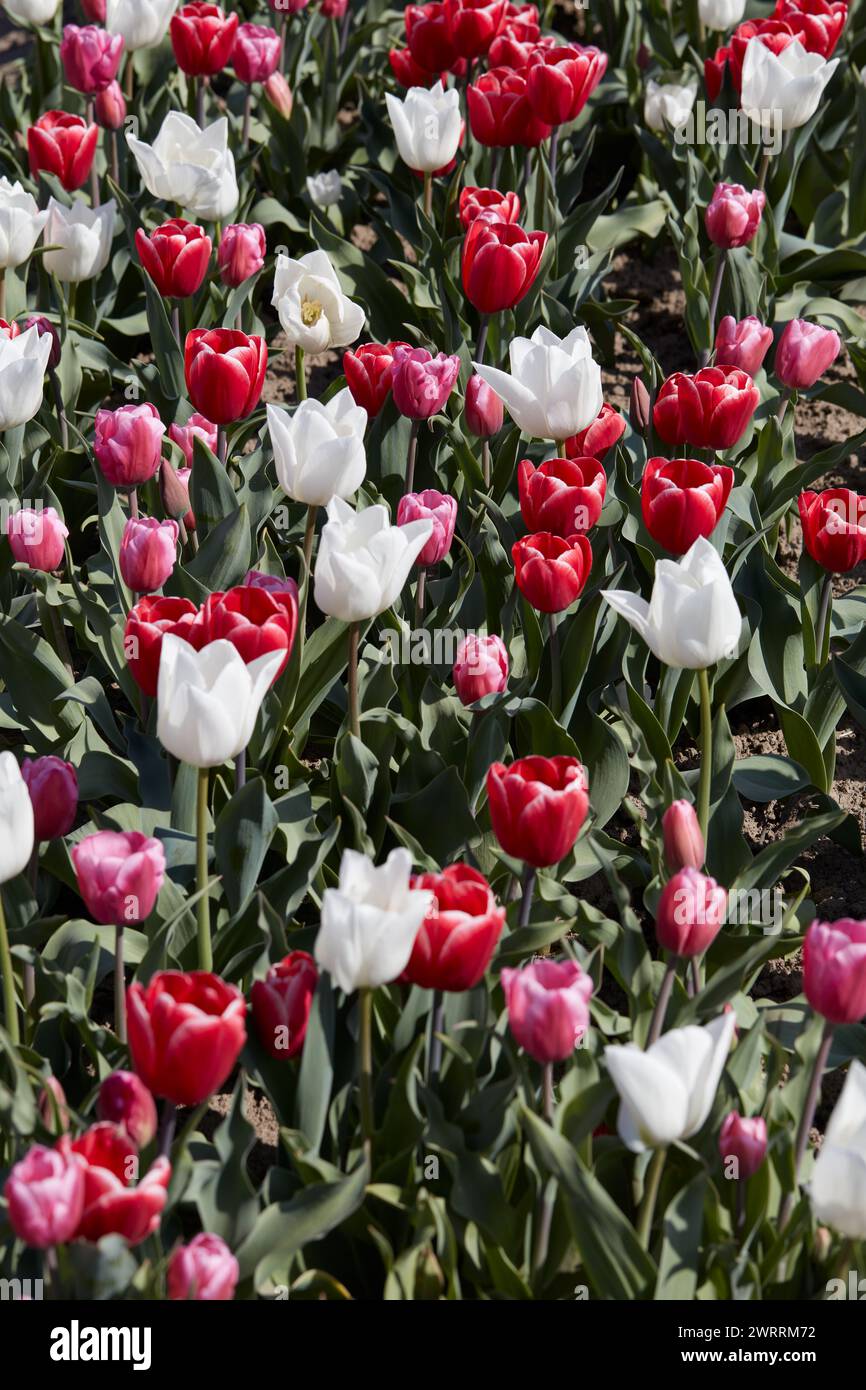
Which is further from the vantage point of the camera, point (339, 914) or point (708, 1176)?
point (708, 1176)

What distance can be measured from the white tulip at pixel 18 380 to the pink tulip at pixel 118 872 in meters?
0.98

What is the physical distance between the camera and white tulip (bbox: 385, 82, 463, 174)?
346 cm

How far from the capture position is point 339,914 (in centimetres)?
165

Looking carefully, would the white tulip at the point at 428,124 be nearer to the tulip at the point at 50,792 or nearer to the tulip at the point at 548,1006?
the tulip at the point at 50,792

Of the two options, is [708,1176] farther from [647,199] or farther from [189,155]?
[647,199]

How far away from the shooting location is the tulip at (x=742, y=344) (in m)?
3.03

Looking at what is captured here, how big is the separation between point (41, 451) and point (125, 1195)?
2.14 m

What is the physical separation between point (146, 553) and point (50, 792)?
0.45 meters

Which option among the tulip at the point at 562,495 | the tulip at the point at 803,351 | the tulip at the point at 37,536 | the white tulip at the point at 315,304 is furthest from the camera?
the tulip at the point at 803,351

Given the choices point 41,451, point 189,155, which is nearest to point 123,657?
point 41,451

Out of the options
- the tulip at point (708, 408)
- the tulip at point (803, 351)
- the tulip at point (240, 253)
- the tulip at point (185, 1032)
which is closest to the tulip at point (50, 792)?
the tulip at point (185, 1032)

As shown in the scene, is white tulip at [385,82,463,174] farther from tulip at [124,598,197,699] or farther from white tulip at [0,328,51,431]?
tulip at [124,598,197,699]

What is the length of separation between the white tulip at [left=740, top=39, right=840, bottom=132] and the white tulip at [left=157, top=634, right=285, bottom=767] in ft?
7.63

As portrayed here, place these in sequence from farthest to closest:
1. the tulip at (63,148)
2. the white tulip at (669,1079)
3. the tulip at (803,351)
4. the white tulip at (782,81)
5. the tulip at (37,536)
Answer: the white tulip at (782,81) → the tulip at (63,148) → the tulip at (803,351) → the tulip at (37,536) → the white tulip at (669,1079)
